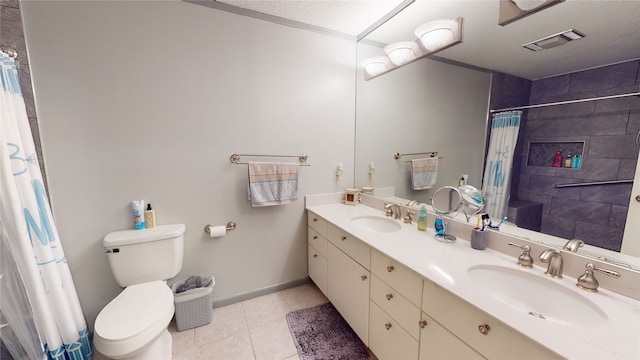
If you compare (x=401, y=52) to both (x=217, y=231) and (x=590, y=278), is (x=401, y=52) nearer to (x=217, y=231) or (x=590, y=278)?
(x=590, y=278)

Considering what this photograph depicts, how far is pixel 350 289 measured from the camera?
1.50 m

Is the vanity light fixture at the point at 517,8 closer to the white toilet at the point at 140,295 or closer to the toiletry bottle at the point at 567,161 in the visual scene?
the toiletry bottle at the point at 567,161

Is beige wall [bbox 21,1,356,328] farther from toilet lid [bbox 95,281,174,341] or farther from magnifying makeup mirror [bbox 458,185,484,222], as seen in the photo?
magnifying makeup mirror [bbox 458,185,484,222]

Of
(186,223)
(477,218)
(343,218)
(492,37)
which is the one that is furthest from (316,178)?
(492,37)

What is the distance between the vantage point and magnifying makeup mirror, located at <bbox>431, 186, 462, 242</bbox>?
1349 mm

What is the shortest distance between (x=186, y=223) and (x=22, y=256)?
752mm

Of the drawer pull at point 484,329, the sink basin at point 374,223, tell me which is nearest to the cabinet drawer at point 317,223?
the sink basin at point 374,223

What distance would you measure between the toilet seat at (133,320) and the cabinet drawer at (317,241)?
1036 mm

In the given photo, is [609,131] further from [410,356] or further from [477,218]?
[410,356]

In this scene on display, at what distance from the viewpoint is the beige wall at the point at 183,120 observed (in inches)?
54.1

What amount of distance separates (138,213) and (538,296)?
2195mm

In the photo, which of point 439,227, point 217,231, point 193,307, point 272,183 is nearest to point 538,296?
point 439,227

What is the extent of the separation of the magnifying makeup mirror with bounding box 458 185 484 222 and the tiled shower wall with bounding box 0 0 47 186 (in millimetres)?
2486

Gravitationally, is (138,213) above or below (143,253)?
above
